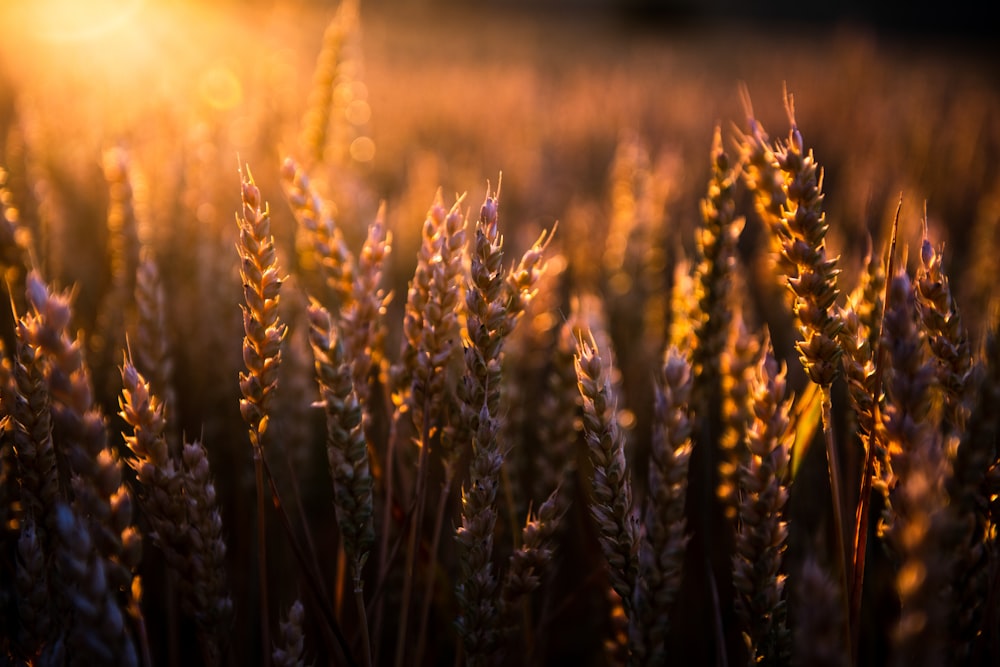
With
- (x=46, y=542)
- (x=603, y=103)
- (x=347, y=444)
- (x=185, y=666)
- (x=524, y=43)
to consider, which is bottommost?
(x=185, y=666)

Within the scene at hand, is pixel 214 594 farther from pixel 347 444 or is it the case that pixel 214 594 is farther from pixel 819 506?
pixel 819 506

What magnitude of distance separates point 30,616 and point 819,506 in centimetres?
137

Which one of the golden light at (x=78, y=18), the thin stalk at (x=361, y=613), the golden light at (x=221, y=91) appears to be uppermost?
the golden light at (x=78, y=18)

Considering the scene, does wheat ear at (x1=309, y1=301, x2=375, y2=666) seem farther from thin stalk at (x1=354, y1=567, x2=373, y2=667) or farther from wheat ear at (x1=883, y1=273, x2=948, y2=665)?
wheat ear at (x1=883, y1=273, x2=948, y2=665)

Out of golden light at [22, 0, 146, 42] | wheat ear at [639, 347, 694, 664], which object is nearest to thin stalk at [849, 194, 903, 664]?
wheat ear at [639, 347, 694, 664]

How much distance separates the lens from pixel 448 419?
2.56 feet

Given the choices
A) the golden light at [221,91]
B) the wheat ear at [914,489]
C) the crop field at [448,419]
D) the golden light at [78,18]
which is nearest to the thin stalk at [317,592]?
the crop field at [448,419]

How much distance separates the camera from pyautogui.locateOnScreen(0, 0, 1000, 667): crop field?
2.04 ft

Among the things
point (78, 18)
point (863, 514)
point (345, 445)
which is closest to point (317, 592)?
point (345, 445)

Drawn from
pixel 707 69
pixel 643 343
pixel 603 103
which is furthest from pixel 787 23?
pixel 643 343

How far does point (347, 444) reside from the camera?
26.1 inches

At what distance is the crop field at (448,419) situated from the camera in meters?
0.62

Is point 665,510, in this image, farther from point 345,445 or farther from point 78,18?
point 78,18

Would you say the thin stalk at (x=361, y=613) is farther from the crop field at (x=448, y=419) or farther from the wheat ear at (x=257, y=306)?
the wheat ear at (x=257, y=306)
